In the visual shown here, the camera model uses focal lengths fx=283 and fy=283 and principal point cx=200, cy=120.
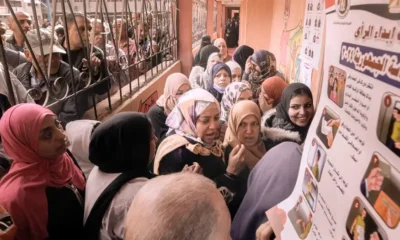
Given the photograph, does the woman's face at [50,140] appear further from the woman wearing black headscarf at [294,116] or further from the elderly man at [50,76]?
the woman wearing black headscarf at [294,116]

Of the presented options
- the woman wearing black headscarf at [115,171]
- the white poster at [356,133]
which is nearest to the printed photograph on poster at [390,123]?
the white poster at [356,133]

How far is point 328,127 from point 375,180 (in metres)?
0.17

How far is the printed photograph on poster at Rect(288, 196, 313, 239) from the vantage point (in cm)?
57

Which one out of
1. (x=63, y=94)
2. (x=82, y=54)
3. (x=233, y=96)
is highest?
(x=82, y=54)

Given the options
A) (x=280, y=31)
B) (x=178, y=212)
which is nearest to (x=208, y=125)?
(x=178, y=212)

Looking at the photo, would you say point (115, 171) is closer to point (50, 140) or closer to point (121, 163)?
point (121, 163)

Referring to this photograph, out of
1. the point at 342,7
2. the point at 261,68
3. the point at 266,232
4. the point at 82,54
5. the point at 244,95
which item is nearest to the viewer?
the point at 342,7

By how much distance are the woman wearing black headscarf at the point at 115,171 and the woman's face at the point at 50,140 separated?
0.39ft

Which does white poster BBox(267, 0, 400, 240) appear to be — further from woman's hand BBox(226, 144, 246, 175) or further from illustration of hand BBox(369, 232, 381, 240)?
woman's hand BBox(226, 144, 246, 175)

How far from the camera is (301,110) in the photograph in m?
1.63

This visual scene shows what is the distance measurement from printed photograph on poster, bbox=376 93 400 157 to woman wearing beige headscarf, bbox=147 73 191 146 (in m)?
1.92

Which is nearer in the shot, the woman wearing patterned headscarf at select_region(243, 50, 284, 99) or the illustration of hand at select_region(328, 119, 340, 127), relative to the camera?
the illustration of hand at select_region(328, 119, 340, 127)

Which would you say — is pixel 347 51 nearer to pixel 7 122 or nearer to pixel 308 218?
pixel 308 218

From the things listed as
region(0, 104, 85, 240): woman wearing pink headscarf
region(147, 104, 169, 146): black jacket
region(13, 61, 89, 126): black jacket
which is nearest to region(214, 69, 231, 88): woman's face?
region(147, 104, 169, 146): black jacket
